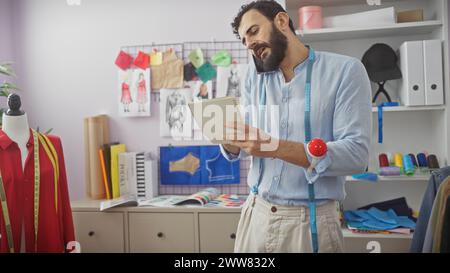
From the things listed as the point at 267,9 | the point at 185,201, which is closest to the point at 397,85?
the point at 267,9

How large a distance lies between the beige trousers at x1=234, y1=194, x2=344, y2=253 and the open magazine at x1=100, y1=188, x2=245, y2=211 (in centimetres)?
38

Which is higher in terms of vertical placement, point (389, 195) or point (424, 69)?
point (424, 69)

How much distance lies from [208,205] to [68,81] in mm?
537

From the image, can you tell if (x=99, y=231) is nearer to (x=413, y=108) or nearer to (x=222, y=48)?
(x=222, y=48)

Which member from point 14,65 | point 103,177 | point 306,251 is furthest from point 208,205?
point 14,65

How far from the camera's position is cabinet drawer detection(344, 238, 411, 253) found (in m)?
0.73

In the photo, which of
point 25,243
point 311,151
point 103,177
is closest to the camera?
point 311,151

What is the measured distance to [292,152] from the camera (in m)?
0.60

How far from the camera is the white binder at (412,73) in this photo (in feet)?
2.84

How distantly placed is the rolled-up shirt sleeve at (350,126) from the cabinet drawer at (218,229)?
1.55ft

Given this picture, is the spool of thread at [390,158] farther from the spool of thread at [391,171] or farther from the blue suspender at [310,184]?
the blue suspender at [310,184]

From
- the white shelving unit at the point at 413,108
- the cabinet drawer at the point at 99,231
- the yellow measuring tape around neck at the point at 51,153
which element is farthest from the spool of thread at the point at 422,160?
the yellow measuring tape around neck at the point at 51,153

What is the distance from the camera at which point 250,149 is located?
0.61 meters

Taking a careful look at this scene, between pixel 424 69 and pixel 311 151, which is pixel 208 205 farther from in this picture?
pixel 424 69
